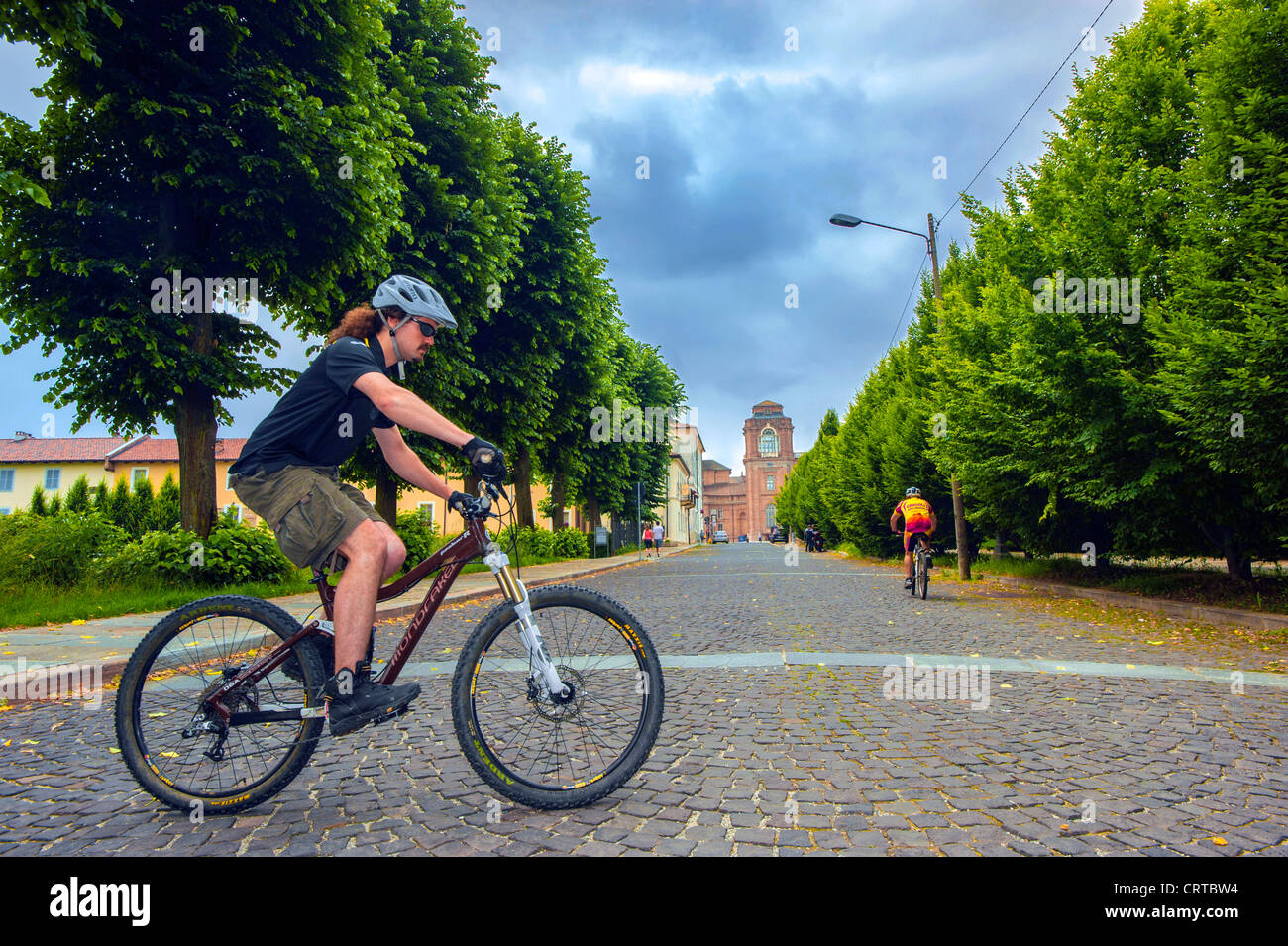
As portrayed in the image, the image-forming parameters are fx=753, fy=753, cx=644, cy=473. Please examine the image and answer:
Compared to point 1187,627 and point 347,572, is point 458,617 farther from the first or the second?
point 1187,627

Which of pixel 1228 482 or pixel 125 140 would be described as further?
pixel 125 140

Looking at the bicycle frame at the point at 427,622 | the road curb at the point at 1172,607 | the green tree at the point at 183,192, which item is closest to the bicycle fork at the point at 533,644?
the bicycle frame at the point at 427,622

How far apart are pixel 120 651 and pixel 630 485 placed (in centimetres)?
3336

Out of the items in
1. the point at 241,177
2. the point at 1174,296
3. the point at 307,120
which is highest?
the point at 307,120

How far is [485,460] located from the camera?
9.43 ft

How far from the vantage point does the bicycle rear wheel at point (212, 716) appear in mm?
3078

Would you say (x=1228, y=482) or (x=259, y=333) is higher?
(x=259, y=333)

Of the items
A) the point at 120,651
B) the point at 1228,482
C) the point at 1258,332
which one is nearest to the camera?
the point at 120,651

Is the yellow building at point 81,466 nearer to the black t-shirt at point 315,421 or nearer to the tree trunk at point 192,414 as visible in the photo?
the tree trunk at point 192,414

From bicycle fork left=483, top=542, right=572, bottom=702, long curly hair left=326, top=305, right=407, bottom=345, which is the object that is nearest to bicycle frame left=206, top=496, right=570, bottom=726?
bicycle fork left=483, top=542, right=572, bottom=702

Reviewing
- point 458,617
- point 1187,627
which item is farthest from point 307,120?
point 1187,627

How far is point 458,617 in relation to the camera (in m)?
10.4

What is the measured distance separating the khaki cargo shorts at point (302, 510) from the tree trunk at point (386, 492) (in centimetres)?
1444
